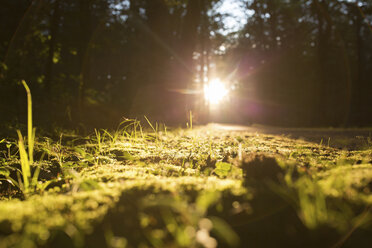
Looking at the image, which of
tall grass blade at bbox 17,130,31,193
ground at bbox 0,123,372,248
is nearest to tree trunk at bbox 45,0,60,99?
tall grass blade at bbox 17,130,31,193

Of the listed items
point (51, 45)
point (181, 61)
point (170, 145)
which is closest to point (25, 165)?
point (170, 145)

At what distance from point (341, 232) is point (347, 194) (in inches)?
14.5

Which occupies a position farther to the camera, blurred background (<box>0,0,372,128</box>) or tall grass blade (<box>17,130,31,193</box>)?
blurred background (<box>0,0,372,128</box>)

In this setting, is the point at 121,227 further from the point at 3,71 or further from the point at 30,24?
the point at 30,24

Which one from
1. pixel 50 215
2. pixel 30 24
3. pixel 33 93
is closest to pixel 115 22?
pixel 30 24

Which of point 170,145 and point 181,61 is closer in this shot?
point 170,145

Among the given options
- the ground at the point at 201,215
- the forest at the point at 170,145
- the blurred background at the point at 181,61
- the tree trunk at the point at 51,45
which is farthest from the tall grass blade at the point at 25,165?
the tree trunk at the point at 51,45

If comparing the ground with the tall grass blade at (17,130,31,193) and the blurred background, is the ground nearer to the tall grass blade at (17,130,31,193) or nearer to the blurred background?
the tall grass blade at (17,130,31,193)

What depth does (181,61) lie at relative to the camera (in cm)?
1267

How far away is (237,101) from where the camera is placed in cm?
3425

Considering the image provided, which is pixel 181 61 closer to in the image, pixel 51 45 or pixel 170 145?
pixel 51 45

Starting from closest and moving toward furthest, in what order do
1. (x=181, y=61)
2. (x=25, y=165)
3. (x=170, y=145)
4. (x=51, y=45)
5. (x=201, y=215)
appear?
(x=201, y=215) < (x=25, y=165) < (x=170, y=145) < (x=51, y=45) < (x=181, y=61)

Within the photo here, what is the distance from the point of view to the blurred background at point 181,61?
10.5 meters

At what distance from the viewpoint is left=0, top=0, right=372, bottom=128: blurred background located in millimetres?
10500
